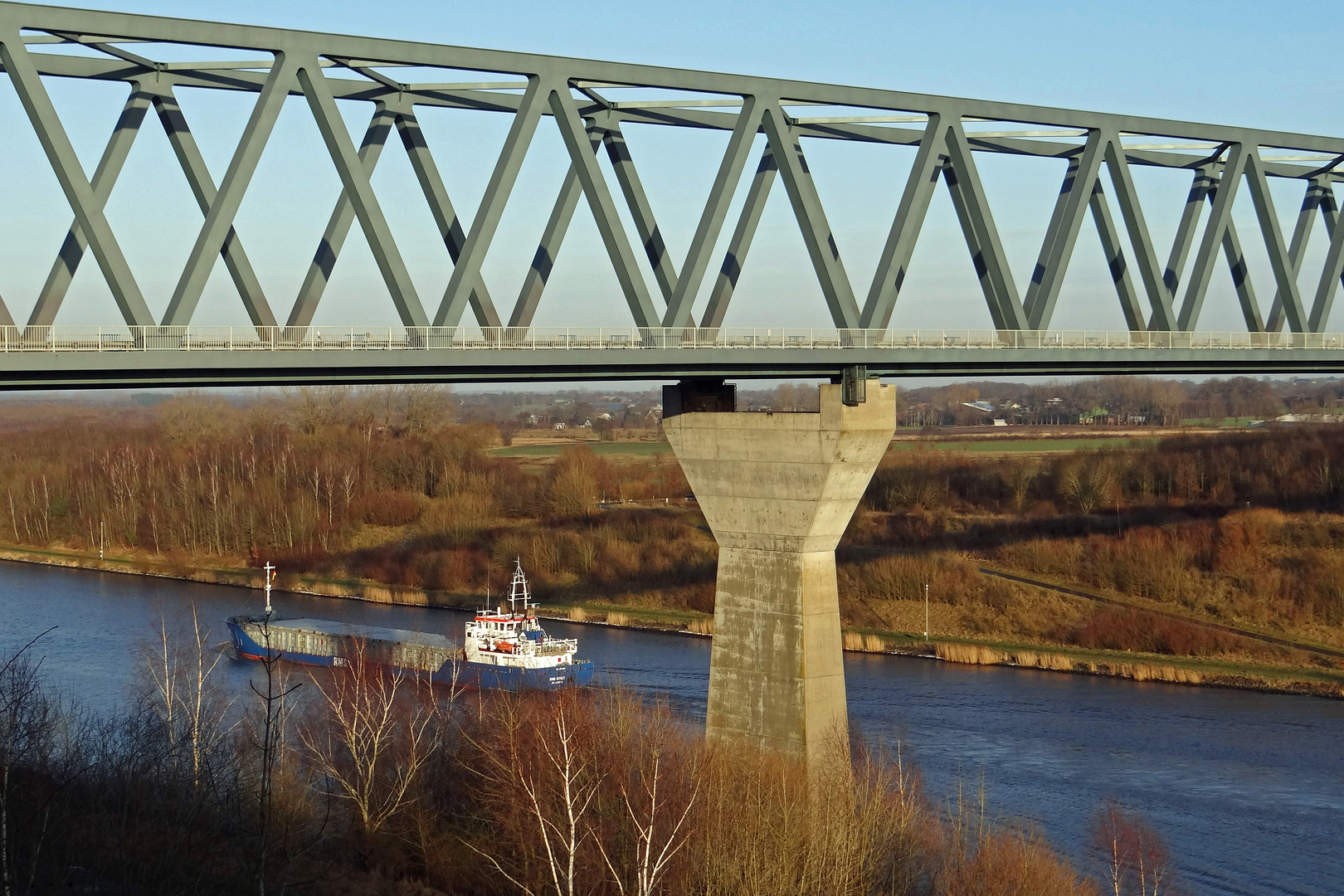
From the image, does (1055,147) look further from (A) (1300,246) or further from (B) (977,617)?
(B) (977,617)

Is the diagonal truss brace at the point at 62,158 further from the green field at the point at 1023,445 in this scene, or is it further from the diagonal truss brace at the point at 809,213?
the green field at the point at 1023,445

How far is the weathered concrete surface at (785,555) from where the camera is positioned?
2469 cm

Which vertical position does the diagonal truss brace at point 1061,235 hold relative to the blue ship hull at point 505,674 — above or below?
above

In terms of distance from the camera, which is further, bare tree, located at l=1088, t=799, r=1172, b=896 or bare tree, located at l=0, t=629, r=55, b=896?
bare tree, located at l=1088, t=799, r=1172, b=896

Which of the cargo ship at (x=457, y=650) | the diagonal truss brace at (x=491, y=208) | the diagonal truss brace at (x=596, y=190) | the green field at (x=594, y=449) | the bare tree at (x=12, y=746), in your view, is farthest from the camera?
the green field at (x=594, y=449)

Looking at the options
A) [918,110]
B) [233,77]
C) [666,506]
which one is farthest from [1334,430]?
[233,77]

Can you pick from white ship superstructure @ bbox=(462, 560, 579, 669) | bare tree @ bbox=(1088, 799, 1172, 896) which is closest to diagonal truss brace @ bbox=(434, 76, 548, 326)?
bare tree @ bbox=(1088, 799, 1172, 896)

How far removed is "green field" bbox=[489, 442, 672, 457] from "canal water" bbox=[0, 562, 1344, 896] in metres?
41.8

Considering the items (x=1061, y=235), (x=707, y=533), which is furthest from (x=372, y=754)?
(x=707, y=533)

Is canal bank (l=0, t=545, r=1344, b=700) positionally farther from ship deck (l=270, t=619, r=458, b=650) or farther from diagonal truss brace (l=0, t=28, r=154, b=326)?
diagonal truss brace (l=0, t=28, r=154, b=326)

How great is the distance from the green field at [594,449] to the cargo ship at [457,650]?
139ft

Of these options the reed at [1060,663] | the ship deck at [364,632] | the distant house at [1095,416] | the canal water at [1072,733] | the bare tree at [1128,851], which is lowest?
the bare tree at [1128,851]

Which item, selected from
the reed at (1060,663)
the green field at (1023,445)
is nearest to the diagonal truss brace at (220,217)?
the reed at (1060,663)

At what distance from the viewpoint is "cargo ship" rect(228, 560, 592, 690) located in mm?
43312
